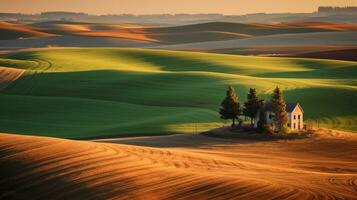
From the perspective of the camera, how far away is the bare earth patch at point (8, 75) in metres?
75.3

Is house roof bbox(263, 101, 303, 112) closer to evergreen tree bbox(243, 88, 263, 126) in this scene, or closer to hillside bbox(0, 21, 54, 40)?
evergreen tree bbox(243, 88, 263, 126)

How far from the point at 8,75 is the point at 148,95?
1951 centimetres

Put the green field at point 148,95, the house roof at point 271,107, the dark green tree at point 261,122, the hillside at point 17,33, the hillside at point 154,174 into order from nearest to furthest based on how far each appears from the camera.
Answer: the hillside at point 154,174 < the dark green tree at point 261,122 < the house roof at point 271,107 < the green field at point 148,95 < the hillside at point 17,33

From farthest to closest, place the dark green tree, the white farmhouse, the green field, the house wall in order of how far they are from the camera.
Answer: the green field → the house wall → the white farmhouse → the dark green tree

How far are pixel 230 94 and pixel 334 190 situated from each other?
24738mm

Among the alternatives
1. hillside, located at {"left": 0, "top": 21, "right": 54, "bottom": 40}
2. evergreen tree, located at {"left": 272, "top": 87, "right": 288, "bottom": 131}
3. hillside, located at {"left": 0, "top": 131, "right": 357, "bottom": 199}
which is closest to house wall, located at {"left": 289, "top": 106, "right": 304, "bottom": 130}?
evergreen tree, located at {"left": 272, "top": 87, "right": 288, "bottom": 131}

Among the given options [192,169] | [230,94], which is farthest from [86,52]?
[192,169]

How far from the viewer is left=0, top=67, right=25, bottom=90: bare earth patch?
7528 cm

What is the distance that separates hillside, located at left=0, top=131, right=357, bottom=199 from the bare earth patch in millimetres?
42393

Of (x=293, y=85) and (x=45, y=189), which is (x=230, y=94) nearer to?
(x=293, y=85)

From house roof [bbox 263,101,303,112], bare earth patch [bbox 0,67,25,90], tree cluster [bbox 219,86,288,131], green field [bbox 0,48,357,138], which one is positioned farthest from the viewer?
bare earth patch [bbox 0,67,25,90]

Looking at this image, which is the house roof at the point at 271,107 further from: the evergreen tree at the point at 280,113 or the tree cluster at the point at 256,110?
the evergreen tree at the point at 280,113

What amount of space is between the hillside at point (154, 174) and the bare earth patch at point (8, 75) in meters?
42.4

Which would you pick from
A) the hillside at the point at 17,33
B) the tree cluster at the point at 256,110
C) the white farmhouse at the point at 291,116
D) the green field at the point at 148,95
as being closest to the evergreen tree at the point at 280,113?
the tree cluster at the point at 256,110
